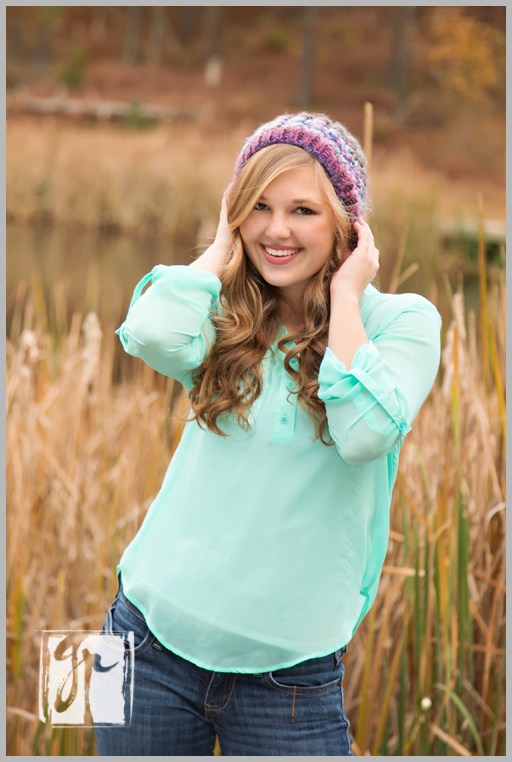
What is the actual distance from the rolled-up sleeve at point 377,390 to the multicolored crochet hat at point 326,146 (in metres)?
0.22

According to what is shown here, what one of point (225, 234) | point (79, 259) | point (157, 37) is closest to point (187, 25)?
point (157, 37)

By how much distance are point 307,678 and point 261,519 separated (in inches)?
9.0

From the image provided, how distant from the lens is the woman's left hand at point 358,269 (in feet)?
3.11

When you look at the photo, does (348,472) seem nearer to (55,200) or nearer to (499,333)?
(499,333)

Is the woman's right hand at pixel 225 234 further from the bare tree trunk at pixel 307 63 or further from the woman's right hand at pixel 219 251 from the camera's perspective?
the bare tree trunk at pixel 307 63

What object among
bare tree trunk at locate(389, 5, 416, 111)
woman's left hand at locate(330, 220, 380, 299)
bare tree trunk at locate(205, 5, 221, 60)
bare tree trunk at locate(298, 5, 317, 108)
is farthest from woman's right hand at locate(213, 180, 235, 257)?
bare tree trunk at locate(205, 5, 221, 60)

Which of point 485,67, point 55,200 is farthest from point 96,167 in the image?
point 485,67

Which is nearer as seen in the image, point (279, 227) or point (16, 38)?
point (279, 227)

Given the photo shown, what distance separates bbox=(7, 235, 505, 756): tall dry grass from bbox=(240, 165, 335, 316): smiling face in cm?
55

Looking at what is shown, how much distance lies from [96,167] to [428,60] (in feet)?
49.5

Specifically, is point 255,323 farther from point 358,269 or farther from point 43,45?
point 43,45

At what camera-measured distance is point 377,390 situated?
0.85 meters

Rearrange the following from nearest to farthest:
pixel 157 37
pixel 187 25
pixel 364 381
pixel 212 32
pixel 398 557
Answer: pixel 364 381 < pixel 398 557 < pixel 212 32 < pixel 157 37 < pixel 187 25

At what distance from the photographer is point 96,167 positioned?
9.73 meters
